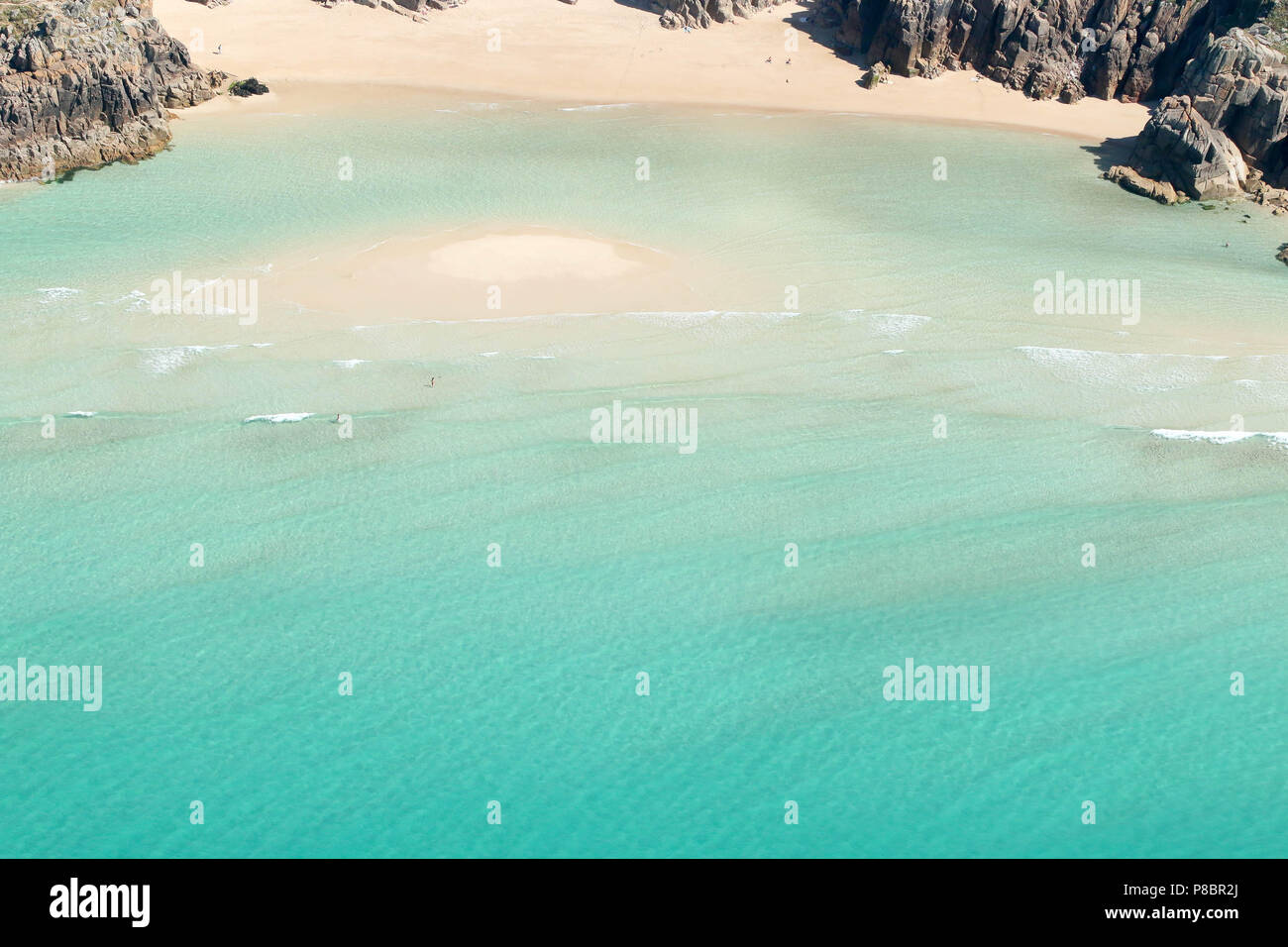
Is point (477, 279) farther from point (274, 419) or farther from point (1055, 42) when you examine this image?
point (1055, 42)

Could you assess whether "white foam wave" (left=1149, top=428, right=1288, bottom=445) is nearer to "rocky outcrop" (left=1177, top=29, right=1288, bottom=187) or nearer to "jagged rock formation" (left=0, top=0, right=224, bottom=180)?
"rocky outcrop" (left=1177, top=29, right=1288, bottom=187)

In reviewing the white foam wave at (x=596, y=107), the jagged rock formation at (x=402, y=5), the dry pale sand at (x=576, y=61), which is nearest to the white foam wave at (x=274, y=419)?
the white foam wave at (x=596, y=107)

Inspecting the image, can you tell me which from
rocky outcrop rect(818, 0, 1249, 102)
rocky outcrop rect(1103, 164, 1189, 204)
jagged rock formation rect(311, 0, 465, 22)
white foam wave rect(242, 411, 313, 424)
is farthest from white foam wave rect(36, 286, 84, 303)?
rocky outcrop rect(818, 0, 1249, 102)

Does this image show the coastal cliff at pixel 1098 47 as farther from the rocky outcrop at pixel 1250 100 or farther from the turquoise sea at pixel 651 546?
the turquoise sea at pixel 651 546

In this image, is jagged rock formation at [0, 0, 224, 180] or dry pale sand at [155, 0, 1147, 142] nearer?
jagged rock formation at [0, 0, 224, 180]

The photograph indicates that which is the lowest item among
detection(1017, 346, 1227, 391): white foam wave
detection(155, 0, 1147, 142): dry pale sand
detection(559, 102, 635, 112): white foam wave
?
detection(1017, 346, 1227, 391): white foam wave
